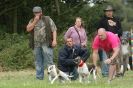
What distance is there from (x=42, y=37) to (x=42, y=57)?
23.8 inches

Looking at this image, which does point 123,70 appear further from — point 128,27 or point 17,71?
point 128,27

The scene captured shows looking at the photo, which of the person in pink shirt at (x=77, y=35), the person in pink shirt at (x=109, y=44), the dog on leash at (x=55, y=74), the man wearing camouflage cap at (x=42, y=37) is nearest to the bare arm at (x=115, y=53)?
the person in pink shirt at (x=109, y=44)

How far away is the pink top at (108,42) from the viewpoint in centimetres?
1390

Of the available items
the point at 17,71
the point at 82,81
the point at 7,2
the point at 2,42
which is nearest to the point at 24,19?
the point at 7,2

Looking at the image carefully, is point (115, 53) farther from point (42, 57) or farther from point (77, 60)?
point (42, 57)

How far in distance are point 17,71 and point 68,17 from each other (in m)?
6.41

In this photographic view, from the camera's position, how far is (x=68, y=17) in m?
28.0

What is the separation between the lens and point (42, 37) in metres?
15.9

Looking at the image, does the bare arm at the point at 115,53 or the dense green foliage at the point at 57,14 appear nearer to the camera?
the bare arm at the point at 115,53

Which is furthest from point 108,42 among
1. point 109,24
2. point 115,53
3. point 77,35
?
point 109,24

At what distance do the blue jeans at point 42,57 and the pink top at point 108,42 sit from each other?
197cm

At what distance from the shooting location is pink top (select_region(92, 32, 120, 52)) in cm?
1390

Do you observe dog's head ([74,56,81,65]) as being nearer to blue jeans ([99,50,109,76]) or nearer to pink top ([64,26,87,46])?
pink top ([64,26,87,46])

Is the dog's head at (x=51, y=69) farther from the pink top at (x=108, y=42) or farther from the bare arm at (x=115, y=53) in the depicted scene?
the bare arm at (x=115, y=53)
